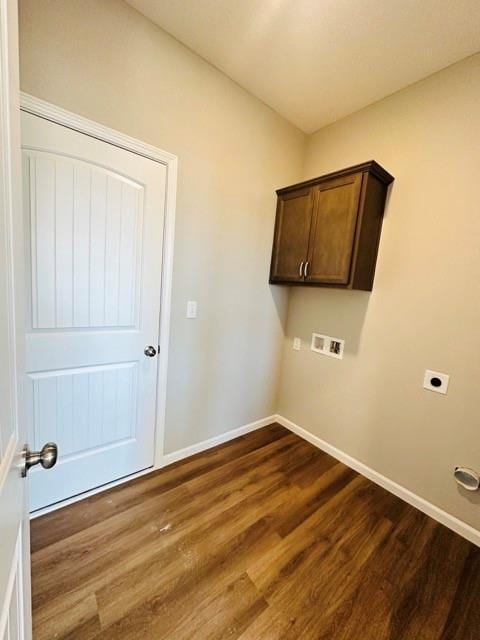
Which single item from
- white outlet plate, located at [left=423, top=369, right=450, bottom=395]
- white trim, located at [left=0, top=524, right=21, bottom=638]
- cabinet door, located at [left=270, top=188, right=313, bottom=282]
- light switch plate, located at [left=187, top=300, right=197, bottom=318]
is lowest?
white trim, located at [left=0, top=524, right=21, bottom=638]

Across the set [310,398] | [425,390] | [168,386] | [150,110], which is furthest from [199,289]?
[425,390]

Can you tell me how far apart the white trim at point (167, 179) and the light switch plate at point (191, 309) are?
154 mm

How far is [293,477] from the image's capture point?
1935 millimetres

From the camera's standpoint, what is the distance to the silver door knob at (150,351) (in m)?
1.71

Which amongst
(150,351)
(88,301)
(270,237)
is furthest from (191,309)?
(270,237)

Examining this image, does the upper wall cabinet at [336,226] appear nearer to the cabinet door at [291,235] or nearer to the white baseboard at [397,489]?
the cabinet door at [291,235]

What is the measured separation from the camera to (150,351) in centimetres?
172

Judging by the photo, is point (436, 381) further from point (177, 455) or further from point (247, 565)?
point (177, 455)

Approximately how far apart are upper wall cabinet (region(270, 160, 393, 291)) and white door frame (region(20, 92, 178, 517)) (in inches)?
37.8

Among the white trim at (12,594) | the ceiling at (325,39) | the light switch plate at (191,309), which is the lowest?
the white trim at (12,594)

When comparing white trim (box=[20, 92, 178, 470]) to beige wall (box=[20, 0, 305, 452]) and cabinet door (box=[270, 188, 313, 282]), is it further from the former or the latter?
cabinet door (box=[270, 188, 313, 282])


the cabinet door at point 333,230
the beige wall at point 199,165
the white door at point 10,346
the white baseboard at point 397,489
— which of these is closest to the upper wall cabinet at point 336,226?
the cabinet door at point 333,230

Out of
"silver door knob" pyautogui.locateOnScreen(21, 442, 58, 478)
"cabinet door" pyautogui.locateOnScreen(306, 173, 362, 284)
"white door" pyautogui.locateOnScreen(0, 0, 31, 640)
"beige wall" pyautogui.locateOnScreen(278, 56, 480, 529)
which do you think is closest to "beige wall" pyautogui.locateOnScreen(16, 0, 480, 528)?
"beige wall" pyautogui.locateOnScreen(278, 56, 480, 529)

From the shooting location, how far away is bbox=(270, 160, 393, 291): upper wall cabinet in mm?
1715
